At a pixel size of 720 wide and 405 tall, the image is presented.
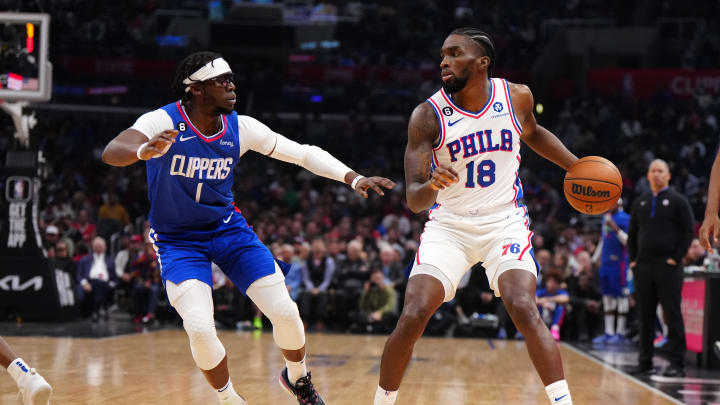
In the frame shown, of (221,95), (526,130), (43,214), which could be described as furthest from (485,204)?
(43,214)

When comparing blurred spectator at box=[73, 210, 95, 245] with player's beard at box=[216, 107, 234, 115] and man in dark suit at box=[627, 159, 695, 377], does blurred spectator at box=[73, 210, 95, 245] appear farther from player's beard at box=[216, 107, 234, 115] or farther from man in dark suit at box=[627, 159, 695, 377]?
player's beard at box=[216, 107, 234, 115]

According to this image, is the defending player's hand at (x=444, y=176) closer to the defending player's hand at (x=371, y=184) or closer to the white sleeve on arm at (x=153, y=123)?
the defending player's hand at (x=371, y=184)

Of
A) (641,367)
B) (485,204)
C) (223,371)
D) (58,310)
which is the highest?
(485,204)

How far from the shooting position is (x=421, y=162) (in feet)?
15.5

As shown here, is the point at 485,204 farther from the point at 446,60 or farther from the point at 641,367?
the point at 641,367

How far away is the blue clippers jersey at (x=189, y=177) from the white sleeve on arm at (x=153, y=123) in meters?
0.04

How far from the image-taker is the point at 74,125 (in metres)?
23.5

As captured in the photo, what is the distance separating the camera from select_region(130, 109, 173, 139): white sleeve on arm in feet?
16.1

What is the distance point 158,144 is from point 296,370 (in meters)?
1.74

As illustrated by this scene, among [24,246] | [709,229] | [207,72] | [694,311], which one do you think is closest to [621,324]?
[694,311]

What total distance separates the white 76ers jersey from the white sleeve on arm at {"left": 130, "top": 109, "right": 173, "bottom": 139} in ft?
4.92

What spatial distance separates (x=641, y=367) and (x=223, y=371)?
5.43 m

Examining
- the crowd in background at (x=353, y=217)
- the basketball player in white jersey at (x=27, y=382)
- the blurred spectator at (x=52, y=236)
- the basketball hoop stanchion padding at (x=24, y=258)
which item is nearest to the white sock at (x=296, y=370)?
the basketball player in white jersey at (x=27, y=382)

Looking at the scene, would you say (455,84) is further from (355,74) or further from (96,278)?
(355,74)
